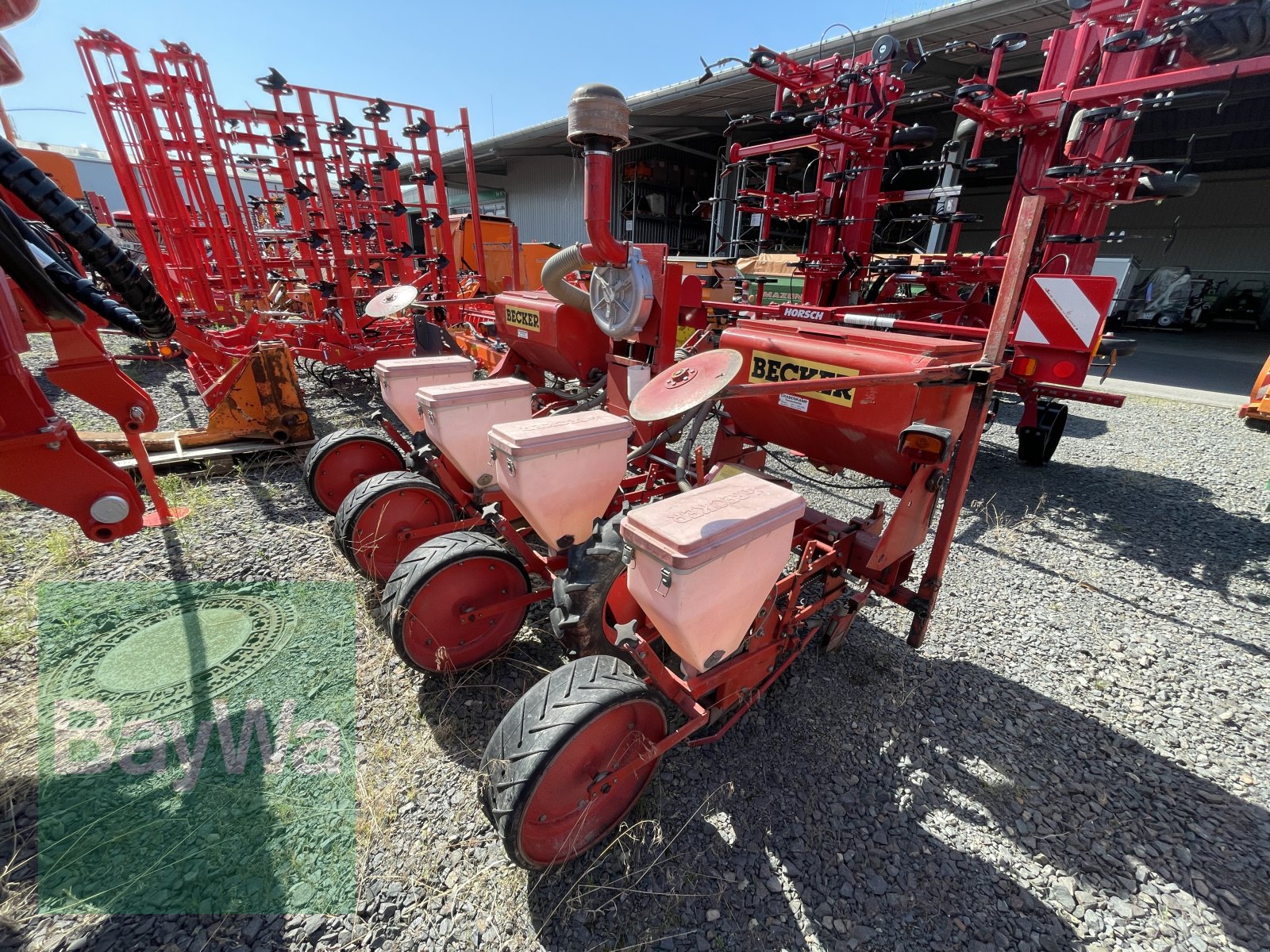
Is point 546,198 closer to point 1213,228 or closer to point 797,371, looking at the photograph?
point 797,371

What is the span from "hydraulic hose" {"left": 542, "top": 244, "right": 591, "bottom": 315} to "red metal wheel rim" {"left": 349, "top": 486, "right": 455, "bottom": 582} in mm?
1490

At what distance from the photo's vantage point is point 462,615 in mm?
2359

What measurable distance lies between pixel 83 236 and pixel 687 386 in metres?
1.80

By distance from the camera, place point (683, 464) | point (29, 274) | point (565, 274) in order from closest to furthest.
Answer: point (29, 274)
point (683, 464)
point (565, 274)

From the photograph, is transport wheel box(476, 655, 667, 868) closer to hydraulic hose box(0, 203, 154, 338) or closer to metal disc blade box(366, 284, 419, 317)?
hydraulic hose box(0, 203, 154, 338)

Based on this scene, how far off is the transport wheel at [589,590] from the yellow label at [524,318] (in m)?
2.40

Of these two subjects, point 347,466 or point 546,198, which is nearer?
point 347,466

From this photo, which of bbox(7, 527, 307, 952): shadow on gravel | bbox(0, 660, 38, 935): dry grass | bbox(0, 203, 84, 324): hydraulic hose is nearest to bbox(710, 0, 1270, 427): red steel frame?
bbox(0, 203, 84, 324): hydraulic hose

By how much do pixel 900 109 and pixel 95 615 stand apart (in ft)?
65.9

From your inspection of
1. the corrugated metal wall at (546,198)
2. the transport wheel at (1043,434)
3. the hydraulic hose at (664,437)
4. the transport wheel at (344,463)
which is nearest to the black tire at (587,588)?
the hydraulic hose at (664,437)

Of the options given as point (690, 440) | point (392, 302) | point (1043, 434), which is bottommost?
point (1043, 434)

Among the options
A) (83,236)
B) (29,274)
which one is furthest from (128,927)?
(83,236)

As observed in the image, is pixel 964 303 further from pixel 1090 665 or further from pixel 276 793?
pixel 276 793

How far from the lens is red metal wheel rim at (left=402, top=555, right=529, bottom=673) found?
7.54ft
